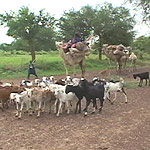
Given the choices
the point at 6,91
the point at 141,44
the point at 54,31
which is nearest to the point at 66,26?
the point at 54,31

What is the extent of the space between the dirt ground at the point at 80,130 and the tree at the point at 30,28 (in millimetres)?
16106

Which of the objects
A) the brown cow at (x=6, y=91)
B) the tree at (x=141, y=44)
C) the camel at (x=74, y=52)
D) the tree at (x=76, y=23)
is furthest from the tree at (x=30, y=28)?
the tree at (x=141, y=44)

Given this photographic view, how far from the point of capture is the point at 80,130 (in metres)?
6.72

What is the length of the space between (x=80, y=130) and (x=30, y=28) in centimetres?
1933

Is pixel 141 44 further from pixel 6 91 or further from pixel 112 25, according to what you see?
pixel 6 91

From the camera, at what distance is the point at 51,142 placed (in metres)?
5.89

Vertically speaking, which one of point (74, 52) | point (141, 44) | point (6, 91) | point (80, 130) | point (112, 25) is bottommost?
A: point (80, 130)

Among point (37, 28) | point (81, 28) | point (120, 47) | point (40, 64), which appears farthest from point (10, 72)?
point (81, 28)

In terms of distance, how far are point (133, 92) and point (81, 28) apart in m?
20.1

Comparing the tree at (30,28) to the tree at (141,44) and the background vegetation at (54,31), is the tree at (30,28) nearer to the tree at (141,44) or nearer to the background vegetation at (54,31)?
the background vegetation at (54,31)

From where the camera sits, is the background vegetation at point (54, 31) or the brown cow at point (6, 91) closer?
the brown cow at point (6, 91)

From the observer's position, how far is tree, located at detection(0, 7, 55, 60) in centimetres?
2383

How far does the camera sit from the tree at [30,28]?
2383 centimetres

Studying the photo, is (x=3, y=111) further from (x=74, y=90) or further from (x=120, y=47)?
(x=120, y=47)
